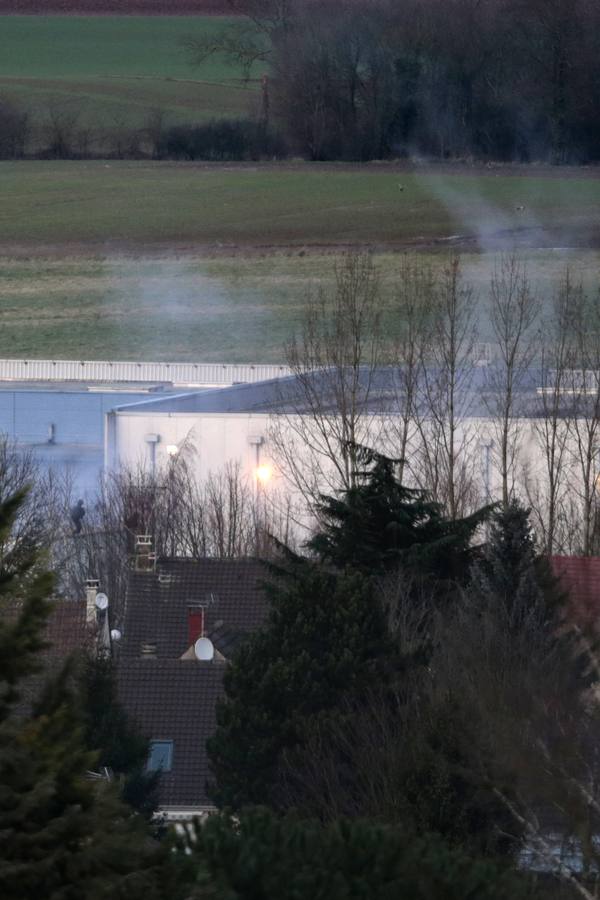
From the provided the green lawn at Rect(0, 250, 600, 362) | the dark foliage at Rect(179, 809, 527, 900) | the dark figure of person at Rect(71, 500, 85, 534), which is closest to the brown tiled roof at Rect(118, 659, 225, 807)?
the dark foliage at Rect(179, 809, 527, 900)

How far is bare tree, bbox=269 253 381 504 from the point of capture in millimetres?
27625

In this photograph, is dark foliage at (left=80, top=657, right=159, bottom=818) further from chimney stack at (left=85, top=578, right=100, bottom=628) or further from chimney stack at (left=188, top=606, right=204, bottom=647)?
chimney stack at (left=188, top=606, right=204, bottom=647)

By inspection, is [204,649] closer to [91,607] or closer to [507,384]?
[91,607]

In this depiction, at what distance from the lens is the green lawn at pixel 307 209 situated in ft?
158

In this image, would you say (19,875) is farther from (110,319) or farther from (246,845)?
(110,319)

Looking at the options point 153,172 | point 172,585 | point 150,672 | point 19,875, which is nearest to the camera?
point 19,875

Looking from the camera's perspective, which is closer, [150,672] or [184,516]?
[150,672]

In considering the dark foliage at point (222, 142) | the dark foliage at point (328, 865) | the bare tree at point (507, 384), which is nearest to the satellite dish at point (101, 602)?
the bare tree at point (507, 384)

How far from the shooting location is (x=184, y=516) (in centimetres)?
2689

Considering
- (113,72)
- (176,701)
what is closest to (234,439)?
(176,701)

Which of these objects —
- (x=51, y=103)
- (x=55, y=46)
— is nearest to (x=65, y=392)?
(x=51, y=103)

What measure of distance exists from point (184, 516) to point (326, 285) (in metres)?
18.0

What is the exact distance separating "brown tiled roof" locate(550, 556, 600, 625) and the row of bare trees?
213 inches

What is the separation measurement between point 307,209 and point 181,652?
32479 mm
